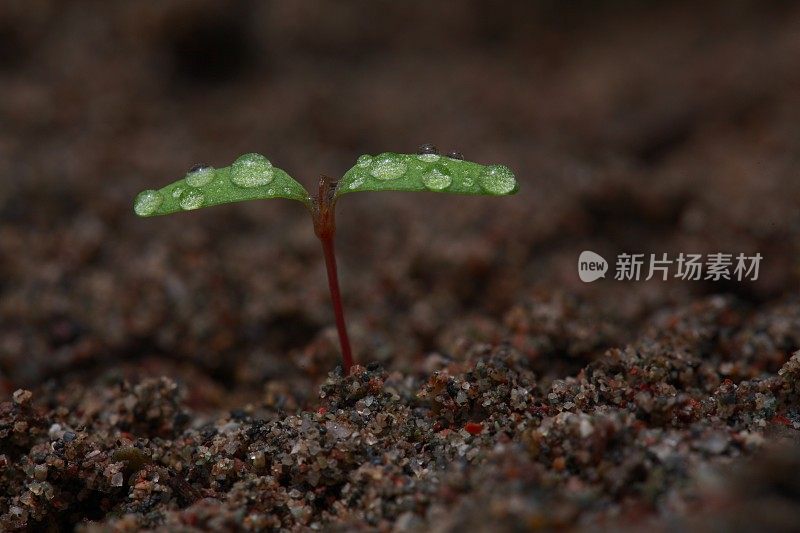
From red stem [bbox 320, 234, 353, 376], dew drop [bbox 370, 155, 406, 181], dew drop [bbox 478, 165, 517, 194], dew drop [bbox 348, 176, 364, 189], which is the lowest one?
red stem [bbox 320, 234, 353, 376]

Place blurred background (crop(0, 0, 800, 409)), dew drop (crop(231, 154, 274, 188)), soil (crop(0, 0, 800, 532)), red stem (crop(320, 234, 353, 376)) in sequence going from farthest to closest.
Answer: blurred background (crop(0, 0, 800, 409)) → red stem (crop(320, 234, 353, 376)) → dew drop (crop(231, 154, 274, 188)) → soil (crop(0, 0, 800, 532))

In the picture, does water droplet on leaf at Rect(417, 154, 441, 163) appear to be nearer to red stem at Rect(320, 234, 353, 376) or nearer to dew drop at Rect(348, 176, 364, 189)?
dew drop at Rect(348, 176, 364, 189)

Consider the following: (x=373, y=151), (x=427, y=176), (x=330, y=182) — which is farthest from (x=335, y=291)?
(x=373, y=151)

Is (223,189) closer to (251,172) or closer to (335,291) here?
(251,172)

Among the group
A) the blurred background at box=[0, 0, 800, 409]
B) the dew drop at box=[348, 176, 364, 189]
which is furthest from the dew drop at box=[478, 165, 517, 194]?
the blurred background at box=[0, 0, 800, 409]

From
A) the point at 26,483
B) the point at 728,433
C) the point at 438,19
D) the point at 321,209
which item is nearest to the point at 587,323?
the point at 728,433

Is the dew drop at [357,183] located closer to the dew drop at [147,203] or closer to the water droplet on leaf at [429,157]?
the water droplet on leaf at [429,157]

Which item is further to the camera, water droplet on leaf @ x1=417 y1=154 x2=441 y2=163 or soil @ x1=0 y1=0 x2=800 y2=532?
water droplet on leaf @ x1=417 y1=154 x2=441 y2=163
